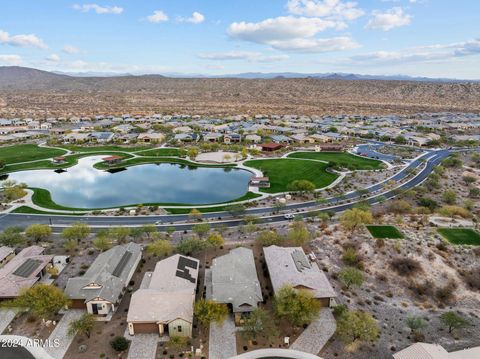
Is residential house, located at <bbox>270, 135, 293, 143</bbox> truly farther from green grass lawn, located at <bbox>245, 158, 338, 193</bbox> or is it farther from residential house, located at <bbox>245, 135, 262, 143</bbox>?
green grass lawn, located at <bbox>245, 158, 338, 193</bbox>

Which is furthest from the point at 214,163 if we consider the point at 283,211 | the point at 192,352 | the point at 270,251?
the point at 192,352

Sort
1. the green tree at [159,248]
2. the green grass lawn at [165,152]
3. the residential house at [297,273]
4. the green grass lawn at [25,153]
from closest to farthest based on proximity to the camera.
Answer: the residential house at [297,273] → the green tree at [159,248] → the green grass lawn at [25,153] → the green grass lawn at [165,152]

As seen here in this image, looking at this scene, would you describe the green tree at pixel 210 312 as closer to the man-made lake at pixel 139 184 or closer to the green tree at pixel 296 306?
the green tree at pixel 296 306

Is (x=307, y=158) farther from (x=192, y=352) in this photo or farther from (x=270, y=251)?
(x=192, y=352)

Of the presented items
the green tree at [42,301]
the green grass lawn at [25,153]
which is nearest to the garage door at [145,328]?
the green tree at [42,301]

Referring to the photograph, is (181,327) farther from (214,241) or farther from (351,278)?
(351,278)

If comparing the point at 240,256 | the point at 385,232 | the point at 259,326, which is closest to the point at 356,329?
the point at 259,326
